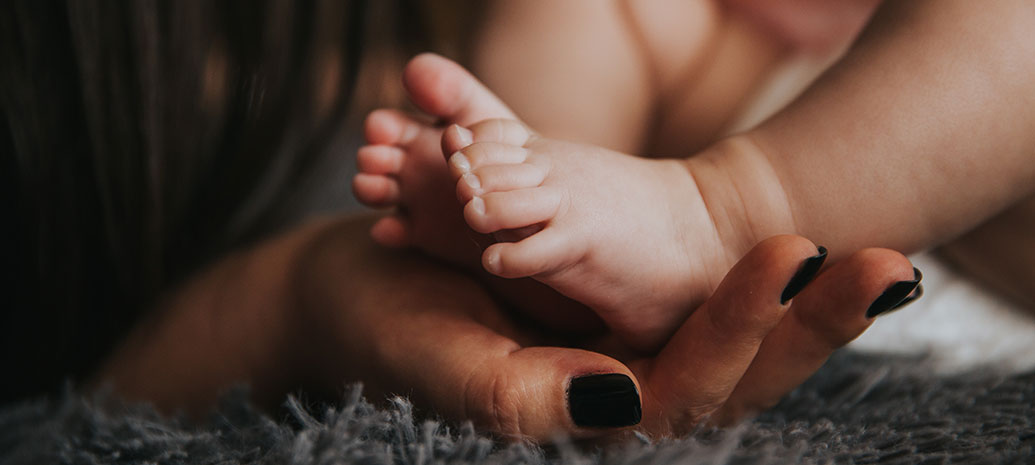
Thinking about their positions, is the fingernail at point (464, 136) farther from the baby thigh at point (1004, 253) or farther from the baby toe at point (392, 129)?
the baby thigh at point (1004, 253)

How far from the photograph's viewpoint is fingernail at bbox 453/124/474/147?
1.38 feet

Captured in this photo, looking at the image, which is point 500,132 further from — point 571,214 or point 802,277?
point 802,277

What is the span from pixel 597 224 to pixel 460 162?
0.25 ft

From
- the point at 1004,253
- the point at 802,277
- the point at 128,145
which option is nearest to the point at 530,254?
the point at 802,277

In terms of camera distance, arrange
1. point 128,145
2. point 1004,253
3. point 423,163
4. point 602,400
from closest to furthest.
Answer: point 602,400 → point 423,163 → point 1004,253 → point 128,145

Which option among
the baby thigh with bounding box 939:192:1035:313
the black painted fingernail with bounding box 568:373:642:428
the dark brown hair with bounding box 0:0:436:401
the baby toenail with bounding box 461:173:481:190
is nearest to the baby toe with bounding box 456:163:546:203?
the baby toenail with bounding box 461:173:481:190

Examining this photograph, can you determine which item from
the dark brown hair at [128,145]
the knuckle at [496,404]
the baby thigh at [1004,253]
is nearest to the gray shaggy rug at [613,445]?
the knuckle at [496,404]

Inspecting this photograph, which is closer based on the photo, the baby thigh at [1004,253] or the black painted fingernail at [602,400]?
the black painted fingernail at [602,400]

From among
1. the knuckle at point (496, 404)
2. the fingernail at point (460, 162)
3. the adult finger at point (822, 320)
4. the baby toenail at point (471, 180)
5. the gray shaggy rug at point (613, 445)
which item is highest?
the fingernail at point (460, 162)

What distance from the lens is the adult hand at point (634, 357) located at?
364mm

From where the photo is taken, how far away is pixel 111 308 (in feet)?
2.59

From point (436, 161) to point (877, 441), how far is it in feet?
0.97

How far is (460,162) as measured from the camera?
0.40 m

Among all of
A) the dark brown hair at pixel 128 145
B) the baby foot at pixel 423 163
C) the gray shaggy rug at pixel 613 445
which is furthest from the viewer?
the dark brown hair at pixel 128 145
